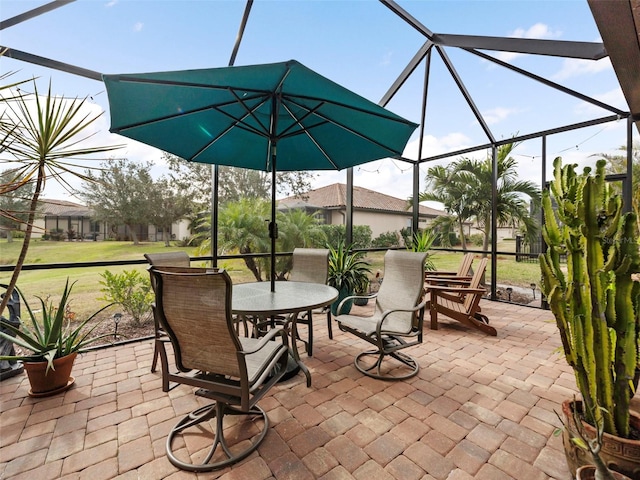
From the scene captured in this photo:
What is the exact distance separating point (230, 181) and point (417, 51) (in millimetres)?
3689

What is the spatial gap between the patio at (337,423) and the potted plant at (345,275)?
1683 millimetres

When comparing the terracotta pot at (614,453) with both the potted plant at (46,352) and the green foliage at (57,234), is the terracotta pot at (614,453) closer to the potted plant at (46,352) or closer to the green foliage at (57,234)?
the potted plant at (46,352)

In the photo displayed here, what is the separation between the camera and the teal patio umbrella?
203 centimetres

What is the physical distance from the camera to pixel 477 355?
3305 millimetres

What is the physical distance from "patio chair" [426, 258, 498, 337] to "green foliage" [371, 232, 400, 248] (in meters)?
2.01

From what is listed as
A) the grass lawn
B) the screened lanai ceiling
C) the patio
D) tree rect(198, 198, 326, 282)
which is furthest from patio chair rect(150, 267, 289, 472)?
tree rect(198, 198, 326, 282)

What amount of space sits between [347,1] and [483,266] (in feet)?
13.4

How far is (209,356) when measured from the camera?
1711mm

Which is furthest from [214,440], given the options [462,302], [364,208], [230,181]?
[364,208]

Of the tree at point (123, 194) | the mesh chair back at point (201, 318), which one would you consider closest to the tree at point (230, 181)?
the tree at point (123, 194)

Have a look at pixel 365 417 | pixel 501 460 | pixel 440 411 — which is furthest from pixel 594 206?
pixel 365 417

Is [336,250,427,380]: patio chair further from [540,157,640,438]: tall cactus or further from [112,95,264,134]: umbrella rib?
[112,95,264,134]: umbrella rib

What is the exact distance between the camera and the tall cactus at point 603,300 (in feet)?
4.97

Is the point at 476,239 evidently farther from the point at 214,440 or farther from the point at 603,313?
the point at 214,440
